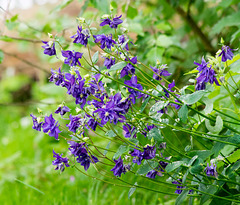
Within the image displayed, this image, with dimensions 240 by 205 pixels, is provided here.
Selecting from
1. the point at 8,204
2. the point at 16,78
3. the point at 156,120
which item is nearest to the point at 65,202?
the point at 8,204

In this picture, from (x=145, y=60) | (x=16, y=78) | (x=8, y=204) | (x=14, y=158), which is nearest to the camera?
(x=8, y=204)

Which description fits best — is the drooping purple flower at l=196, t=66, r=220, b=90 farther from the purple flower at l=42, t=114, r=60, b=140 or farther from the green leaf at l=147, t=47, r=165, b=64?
the green leaf at l=147, t=47, r=165, b=64

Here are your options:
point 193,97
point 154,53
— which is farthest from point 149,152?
point 154,53

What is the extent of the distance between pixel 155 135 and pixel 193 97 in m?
0.16

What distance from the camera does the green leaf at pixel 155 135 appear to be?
0.95m

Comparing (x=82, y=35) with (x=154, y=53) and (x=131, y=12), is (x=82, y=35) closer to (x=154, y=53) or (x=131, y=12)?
(x=154, y=53)

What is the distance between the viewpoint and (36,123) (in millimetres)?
985

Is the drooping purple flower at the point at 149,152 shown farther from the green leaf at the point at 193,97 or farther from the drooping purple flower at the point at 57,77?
the drooping purple flower at the point at 57,77

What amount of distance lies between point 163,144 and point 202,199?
8.5 inches

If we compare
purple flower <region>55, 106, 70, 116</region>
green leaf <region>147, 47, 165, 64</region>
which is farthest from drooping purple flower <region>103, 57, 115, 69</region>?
green leaf <region>147, 47, 165, 64</region>

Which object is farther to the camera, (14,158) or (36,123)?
(14,158)

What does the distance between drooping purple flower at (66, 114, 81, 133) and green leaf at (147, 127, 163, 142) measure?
8.5 inches

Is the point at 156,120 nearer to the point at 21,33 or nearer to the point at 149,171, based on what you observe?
the point at 149,171

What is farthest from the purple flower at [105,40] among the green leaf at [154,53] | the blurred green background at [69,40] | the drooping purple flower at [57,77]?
the green leaf at [154,53]
